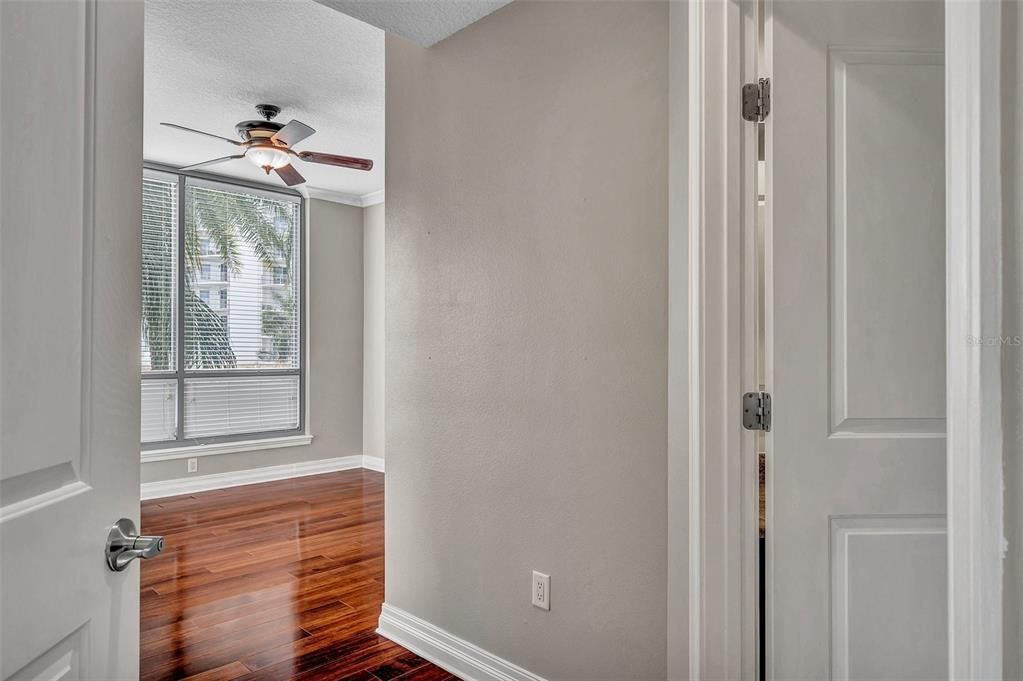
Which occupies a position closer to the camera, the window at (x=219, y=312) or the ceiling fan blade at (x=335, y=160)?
the ceiling fan blade at (x=335, y=160)

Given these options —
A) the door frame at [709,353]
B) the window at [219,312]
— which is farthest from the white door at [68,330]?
the window at [219,312]

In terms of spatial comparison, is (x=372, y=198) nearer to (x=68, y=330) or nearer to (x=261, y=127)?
(x=261, y=127)

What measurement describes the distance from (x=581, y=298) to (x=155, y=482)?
4412mm

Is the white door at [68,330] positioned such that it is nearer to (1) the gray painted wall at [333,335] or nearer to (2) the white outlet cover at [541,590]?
(2) the white outlet cover at [541,590]

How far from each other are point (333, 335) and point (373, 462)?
130 centimetres

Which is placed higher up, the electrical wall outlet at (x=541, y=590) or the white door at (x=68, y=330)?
the white door at (x=68, y=330)

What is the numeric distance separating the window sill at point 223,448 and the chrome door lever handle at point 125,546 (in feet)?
15.3

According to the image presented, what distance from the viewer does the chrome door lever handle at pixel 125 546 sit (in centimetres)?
81

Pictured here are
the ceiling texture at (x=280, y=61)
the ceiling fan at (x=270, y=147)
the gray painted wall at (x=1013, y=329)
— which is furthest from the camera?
the ceiling fan at (x=270, y=147)

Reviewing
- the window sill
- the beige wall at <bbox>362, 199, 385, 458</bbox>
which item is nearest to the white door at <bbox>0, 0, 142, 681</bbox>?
the window sill

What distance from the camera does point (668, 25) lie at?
174 cm

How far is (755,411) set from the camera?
60.6 inches

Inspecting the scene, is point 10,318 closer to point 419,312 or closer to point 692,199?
point 692,199

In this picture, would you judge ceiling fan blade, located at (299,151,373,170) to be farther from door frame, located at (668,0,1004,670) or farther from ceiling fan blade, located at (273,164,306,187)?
door frame, located at (668,0,1004,670)
